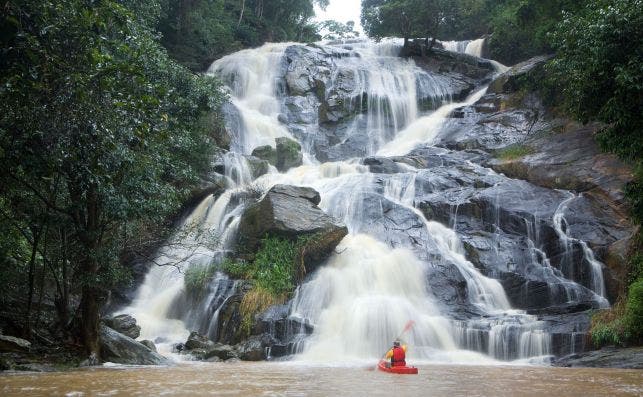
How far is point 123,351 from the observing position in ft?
34.1

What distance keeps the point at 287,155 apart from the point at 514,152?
9757mm

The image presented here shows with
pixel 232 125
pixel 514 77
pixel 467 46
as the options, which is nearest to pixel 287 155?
pixel 232 125

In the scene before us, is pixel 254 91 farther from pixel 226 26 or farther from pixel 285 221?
pixel 285 221

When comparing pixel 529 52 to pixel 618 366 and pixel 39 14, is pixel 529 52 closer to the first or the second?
pixel 618 366

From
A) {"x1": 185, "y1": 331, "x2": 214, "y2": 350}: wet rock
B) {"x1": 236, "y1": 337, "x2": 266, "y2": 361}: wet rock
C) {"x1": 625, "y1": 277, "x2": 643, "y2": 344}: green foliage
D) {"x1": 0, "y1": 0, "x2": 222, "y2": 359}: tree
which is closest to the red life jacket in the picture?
{"x1": 236, "y1": 337, "x2": 266, "y2": 361}: wet rock

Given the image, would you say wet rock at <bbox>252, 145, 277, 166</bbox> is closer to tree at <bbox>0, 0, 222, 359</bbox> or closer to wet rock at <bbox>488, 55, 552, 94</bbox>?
wet rock at <bbox>488, 55, 552, 94</bbox>

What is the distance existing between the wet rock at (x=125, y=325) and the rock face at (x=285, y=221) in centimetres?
415

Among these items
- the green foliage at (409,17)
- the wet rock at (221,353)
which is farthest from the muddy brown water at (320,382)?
the green foliage at (409,17)

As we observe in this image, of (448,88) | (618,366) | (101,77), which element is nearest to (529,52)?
(448,88)

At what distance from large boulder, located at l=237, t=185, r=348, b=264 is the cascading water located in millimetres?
720

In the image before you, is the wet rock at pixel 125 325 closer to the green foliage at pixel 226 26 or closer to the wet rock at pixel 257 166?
the wet rock at pixel 257 166

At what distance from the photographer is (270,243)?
1617cm

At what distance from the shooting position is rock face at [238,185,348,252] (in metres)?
16.2

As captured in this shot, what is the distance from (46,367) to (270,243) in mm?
8030
